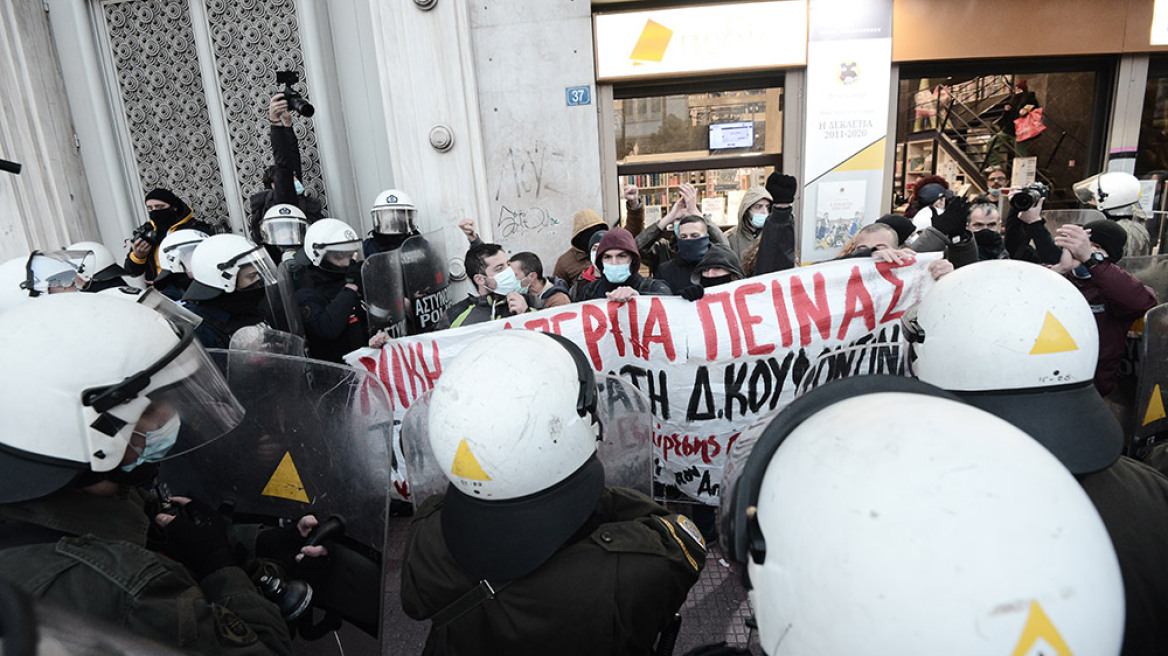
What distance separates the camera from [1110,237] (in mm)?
3277

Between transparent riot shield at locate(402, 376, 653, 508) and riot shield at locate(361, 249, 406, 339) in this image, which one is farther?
riot shield at locate(361, 249, 406, 339)

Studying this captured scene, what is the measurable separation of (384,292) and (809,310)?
107 inches

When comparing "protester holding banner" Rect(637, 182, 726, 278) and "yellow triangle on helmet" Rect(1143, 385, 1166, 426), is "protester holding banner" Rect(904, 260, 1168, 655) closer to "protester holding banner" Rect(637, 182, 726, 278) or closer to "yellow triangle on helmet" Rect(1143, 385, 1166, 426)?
"yellow triangle on helmet" Rect(1143, 385, 1166, 426)

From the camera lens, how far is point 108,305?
1.38 m

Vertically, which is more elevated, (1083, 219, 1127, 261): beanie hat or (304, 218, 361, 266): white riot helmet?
(304, 218, 361, 266): white riot helmet

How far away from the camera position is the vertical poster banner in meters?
5.76

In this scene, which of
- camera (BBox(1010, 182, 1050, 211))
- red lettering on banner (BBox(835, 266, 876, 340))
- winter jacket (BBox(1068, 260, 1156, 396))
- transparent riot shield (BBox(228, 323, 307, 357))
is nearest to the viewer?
transparent riot shield (BBox(228, 323, 307, 357))

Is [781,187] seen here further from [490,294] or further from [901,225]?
[490,294]

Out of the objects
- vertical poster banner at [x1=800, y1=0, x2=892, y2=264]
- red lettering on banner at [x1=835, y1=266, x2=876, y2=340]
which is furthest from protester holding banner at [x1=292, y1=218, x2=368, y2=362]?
vertical poster banner at [x1=800, y1=0, x2=892, y2=264]

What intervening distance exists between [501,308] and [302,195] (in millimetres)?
3724

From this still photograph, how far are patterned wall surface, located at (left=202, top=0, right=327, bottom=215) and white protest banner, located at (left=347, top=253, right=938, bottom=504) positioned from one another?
4.50 metres

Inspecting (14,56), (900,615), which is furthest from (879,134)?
(14,56)

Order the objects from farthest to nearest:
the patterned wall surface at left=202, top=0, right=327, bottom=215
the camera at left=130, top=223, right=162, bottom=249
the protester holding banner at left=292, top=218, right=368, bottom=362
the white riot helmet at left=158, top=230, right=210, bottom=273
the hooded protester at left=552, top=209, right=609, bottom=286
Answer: the patterned wall surface at left=202, top=0, right=327, bottom=215 < the hooded protester at left=552, top=209, right=609, bottom=286 < the camera at left=130, top=223, right=162, bottom=249 < the white riot helmet at left=158, top=230, right=210, bottom=273 < the protester holding banner at left=292, top=218, right=368, bottom=362

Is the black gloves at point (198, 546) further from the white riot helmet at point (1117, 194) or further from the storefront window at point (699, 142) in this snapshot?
the white riot helmet at point (1117, 194)
